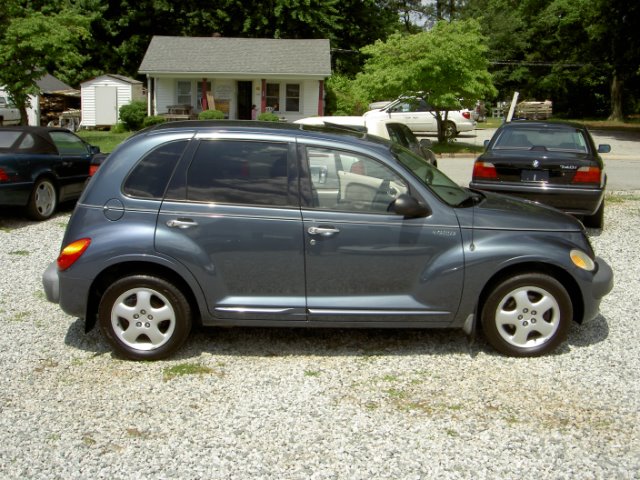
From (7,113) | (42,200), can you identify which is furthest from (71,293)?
(7,113)

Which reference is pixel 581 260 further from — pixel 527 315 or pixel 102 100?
pixel 102 100

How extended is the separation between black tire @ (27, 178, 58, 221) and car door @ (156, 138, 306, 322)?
6.05 m

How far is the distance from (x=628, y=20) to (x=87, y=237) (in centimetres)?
3853

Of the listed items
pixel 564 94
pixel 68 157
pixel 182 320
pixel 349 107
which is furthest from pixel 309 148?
pixel 564 94

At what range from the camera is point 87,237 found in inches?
200

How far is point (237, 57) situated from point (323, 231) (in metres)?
31.3

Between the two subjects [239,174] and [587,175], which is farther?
[587,175]

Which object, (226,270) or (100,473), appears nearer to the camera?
(100,473)

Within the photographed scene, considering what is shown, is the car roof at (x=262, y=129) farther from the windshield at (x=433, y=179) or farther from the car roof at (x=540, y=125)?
the car roof at (x=540, y=125)

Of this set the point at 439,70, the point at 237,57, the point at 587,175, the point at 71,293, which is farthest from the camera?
the point at 237,57

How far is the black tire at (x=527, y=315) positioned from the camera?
5.18 metres

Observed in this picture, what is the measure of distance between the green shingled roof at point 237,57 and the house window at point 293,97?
1288 millimetres

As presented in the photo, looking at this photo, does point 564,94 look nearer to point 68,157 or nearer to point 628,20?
point 628,20

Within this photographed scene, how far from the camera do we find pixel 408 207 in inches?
197
